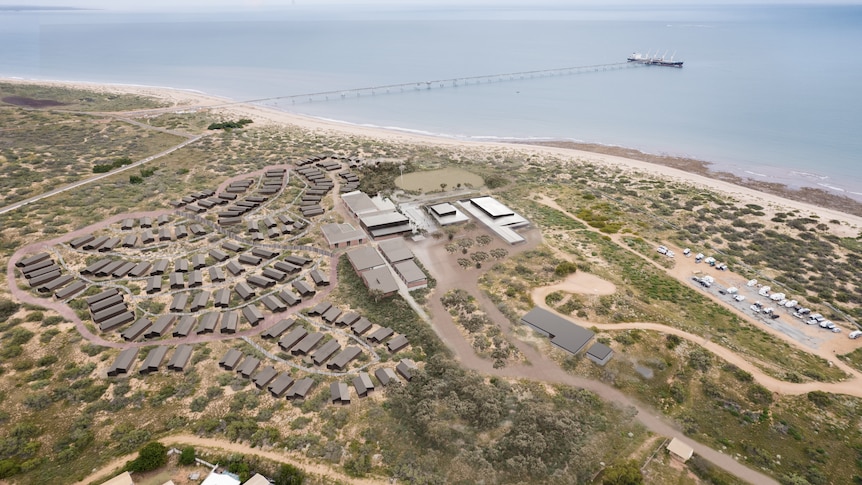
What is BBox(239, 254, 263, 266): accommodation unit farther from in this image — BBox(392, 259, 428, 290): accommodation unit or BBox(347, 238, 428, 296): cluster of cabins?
BBox(392, 259, 428, 290): accommodation unit

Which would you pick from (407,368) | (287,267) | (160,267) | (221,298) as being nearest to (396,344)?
(407,368)

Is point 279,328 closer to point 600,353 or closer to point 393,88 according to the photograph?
point 600,353

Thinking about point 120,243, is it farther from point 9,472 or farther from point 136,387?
point 9,472

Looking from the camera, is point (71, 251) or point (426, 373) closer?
point (426, 373)

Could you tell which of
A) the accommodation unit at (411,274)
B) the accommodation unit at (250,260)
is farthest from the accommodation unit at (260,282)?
the accommodation unit at (411,274)

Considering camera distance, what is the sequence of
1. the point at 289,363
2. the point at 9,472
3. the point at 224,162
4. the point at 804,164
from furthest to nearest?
the point at 804,164 < the point at 224,162 < the point at 289,363 < the point at 9,472

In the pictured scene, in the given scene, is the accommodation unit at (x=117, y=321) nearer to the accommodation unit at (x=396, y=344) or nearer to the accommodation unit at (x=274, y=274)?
the accommodation unit at (x=274, y=274)

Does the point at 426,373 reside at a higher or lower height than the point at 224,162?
lower

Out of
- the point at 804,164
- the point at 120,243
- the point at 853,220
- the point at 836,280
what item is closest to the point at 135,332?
the point at 120,243
